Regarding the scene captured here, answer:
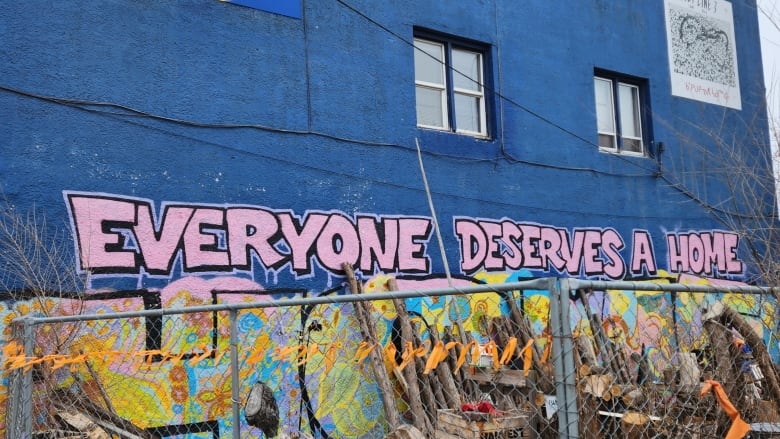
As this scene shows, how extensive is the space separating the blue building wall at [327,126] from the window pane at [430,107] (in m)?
0.31

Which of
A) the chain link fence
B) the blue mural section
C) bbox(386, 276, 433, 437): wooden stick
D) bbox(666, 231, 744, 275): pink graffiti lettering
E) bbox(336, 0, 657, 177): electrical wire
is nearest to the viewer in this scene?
the chain link fence

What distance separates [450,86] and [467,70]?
0.49 meters

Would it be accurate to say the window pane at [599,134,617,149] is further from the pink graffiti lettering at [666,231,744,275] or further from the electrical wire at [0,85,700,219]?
the electrical wire at [0,85,700,219]

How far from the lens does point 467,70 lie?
399 inches

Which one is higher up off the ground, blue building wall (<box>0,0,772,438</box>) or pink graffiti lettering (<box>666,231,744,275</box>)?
blue building wall (<box>0,0,772,438</box>)

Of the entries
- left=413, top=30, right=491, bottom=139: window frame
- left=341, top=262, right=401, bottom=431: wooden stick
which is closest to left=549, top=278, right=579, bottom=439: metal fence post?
left=341, top=262, right=401, bottom=431: wooden stick

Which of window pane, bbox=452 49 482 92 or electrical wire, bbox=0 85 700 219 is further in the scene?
window pane, bbox=452 49 482 92

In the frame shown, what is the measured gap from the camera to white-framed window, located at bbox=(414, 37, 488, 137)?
31.7 feet

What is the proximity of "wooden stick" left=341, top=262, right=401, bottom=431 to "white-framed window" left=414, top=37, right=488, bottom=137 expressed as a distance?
239 cm

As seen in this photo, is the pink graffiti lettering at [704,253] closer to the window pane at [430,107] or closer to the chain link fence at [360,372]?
the chain link fence at [360,372]

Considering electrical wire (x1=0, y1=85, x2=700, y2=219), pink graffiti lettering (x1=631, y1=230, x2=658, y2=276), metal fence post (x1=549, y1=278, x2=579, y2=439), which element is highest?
electrical wire (x1=0, y1=85, x2=700, y2=219)

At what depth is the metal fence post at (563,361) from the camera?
10.2 ft

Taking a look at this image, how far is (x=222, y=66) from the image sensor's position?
7.90 m

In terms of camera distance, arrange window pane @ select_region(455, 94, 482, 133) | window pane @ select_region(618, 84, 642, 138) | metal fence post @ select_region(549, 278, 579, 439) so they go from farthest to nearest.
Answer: window pane @ select_region(618, 84, 642, 138), window pane @ select_region(455, 94, 482, 133), metal fence post @ select_region(549, 278, 579, 439)
